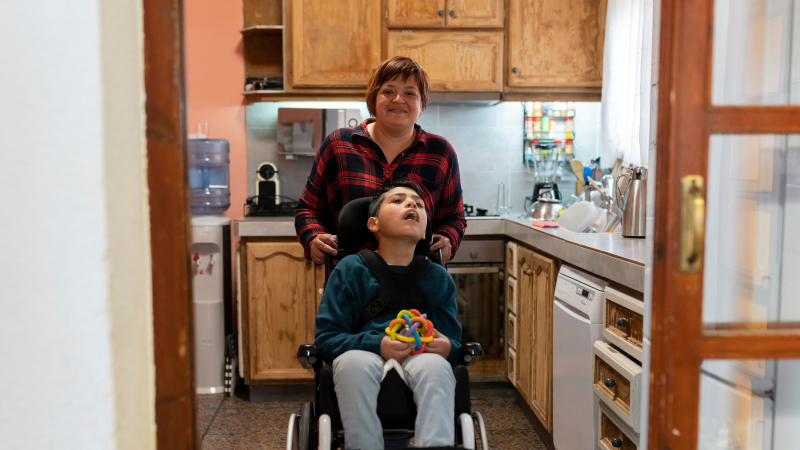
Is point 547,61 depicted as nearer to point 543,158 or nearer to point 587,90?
point 587,90

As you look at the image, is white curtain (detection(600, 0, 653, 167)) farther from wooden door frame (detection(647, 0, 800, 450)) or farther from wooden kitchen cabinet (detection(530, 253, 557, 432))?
wooden door frame (detection(647, 0, 800, 450))

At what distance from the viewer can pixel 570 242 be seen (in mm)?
2180

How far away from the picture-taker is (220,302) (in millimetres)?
3188

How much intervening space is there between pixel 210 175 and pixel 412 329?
2.44 meters

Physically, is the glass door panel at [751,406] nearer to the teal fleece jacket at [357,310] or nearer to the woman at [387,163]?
the teal fleece jacket at [357,310]

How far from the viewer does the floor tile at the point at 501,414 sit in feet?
9.11

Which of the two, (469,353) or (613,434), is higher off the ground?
(469,353)

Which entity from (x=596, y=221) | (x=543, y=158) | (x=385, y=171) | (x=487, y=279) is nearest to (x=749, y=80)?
(x=385, y=171)

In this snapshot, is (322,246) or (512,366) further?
(512,366)

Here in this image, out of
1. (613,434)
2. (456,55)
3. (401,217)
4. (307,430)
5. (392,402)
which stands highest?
(456,55)

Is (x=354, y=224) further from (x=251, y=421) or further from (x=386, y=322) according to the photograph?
(x=251, y=421)

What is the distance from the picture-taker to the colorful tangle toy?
1.55 m

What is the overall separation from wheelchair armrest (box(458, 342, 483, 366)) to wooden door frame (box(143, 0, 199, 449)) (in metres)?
0.90

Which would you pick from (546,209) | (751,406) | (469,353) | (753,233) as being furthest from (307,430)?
(546,209)
